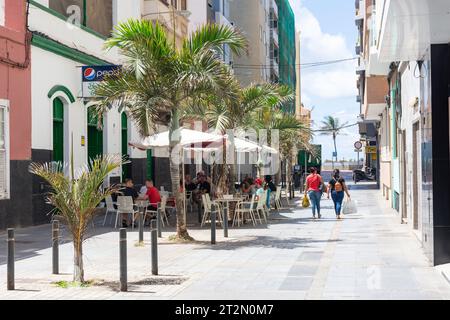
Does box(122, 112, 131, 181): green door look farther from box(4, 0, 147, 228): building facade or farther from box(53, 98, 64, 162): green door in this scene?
box(53, 98, 64, 162): green door

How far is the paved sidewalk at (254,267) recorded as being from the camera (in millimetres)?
9062

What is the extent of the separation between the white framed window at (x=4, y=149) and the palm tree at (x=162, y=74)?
3.62 m

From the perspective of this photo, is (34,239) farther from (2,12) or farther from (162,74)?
(2,12)

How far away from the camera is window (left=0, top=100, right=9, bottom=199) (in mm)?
17656

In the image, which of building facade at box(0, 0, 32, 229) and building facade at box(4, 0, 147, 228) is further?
building facade at box(4, 0, 147, 228)

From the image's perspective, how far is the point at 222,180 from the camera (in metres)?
21.7

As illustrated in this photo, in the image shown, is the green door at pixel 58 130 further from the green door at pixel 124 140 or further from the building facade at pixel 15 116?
the green door at pixel 124 140

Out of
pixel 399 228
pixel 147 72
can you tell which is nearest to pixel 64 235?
pixel 147 72

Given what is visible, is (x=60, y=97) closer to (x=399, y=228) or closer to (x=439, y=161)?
(x=399, y=228)

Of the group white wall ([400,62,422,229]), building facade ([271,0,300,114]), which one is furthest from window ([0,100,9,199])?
building facade ([271,0,300,114])

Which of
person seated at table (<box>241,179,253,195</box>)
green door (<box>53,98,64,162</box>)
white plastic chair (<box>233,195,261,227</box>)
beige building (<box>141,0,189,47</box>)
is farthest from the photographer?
beige building (<box>141,0,189,47</box>)

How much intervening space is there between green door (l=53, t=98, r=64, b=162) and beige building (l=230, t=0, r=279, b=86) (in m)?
32.8

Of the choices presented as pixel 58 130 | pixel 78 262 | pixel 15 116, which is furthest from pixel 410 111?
pixel 58 130

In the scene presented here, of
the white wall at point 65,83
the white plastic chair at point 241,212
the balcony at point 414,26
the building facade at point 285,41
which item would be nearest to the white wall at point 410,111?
the balcony at point 414,26
